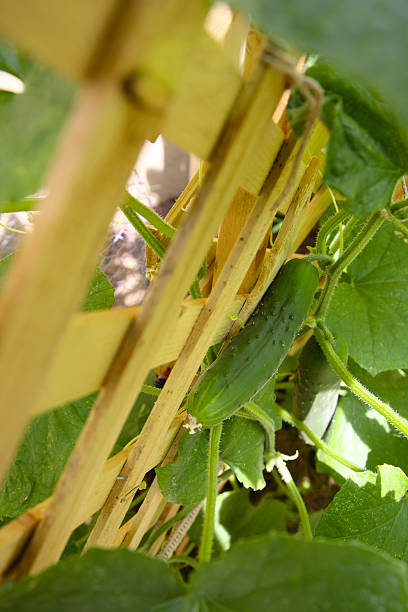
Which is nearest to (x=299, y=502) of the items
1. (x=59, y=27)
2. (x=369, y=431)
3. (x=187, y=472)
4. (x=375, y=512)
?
(x=375, y=512)

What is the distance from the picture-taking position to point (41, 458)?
0.93 m

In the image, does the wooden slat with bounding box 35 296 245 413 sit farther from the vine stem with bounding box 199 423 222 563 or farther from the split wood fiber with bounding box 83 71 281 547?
the vine stem with bounding box 199 423 222 563

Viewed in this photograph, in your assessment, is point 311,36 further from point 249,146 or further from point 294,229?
point 294,229

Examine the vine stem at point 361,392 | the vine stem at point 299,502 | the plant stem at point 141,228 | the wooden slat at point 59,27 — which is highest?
the wooden slat at point 59,27

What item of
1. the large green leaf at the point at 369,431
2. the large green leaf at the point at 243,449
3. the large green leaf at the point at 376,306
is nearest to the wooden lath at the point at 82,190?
the large green leaf at the point at 243,449

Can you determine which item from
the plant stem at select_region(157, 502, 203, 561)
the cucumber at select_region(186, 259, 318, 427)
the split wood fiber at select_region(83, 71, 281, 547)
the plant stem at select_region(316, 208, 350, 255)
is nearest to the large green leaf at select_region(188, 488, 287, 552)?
the plant stem at select_region(157, 502, 203, 561)

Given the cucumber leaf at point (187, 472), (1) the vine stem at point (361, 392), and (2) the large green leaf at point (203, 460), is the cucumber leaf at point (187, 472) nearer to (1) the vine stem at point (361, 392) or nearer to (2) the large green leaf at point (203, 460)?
(2) the large green leaf at point (203, 460)

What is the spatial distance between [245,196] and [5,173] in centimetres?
46

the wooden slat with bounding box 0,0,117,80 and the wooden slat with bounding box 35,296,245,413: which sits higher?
the wooden slat with bounding box 0,0,117,80

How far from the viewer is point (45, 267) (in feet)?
0.99

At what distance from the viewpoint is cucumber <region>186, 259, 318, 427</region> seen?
775 millimetres

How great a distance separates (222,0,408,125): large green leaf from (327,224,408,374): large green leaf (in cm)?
81

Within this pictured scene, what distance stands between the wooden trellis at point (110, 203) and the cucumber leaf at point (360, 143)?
81 mm

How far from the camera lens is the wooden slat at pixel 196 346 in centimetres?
66
